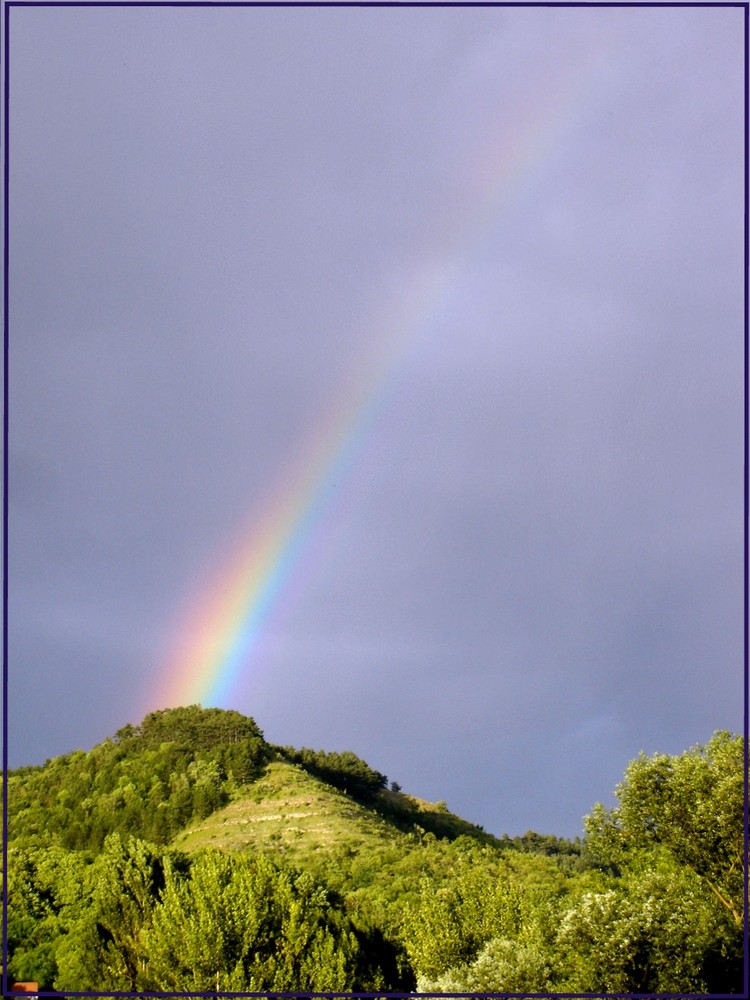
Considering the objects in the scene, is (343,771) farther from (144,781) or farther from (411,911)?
(411,911)

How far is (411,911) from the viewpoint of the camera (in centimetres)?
4800

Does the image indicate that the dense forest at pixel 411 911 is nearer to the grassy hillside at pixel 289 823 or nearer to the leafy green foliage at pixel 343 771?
the grassy hillside at pixel 289 823

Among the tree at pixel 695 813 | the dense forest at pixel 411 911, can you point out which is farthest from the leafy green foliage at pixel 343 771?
the tree at pixel 695 813

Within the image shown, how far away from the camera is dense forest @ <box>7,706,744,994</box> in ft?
103

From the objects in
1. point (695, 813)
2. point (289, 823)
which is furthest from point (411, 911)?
point (289, 823)

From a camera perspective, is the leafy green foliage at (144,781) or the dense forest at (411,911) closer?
the dense forest at (411,911)

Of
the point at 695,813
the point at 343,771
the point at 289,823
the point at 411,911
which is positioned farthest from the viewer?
the point at 343,771

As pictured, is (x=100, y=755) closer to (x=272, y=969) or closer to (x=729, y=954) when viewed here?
(x=272, y=969)

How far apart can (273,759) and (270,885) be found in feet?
256

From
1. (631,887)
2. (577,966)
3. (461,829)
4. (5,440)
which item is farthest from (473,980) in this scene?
(461,829)

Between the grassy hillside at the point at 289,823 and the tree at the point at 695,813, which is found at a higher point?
the grassy hillside at the point at 289,823

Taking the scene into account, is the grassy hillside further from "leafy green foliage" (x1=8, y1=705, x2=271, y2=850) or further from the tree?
the tree

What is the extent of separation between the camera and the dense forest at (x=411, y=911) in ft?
103

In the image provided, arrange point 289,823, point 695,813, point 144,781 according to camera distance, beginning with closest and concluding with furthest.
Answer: point 695,813, point 289,823, point 144,781
